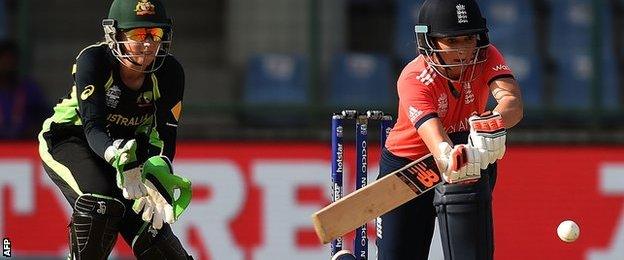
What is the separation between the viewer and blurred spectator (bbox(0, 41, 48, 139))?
8820 millimetres

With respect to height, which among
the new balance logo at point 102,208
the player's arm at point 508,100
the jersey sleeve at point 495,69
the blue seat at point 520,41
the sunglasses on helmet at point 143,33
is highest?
the sunglasses on helmet at point 143,33

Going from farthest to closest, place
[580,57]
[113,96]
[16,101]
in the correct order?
[580,57] < [16,101] < [113,96]

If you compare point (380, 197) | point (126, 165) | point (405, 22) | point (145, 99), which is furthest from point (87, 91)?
point (405, 22)

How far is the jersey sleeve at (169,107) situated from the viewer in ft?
18.7

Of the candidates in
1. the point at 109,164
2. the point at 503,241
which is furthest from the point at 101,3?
the point at 109,164

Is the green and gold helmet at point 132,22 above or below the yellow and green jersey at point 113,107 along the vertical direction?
above

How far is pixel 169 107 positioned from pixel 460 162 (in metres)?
1.43

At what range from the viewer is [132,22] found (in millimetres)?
5457

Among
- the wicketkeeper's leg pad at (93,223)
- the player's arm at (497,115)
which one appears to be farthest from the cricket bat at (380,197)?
the wicketkeeper's leg pad at (93,223)

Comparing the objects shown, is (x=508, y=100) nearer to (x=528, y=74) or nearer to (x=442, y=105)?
(x=442, y=105)

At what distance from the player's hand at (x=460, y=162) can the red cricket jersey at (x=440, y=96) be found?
23cm

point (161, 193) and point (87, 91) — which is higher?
point (87, 91)

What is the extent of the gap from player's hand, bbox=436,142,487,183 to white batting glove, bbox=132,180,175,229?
1141 mm

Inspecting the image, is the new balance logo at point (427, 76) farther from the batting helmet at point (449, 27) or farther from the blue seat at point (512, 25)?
the blue seat at point (512, 25)
